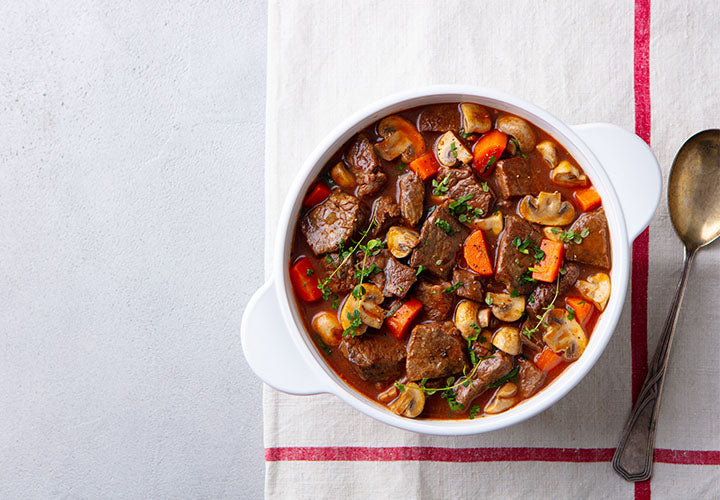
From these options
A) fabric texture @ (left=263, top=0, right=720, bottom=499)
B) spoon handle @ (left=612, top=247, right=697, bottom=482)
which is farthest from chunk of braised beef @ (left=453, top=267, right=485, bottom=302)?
spoon handle @ (left=612, top=247, right=697, bottom=482)

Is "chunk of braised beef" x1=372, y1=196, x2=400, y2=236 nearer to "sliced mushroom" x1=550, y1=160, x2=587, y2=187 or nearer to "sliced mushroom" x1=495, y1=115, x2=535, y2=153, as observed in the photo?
"sliced mushroom" x1=495, y1=115, x2=535, y2=153

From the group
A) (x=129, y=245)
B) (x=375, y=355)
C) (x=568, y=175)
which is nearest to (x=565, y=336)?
(x=568, y=175)

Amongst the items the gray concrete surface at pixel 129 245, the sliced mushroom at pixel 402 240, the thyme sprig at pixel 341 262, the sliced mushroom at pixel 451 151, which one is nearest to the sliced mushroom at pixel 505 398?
the sliced mushroom at pixel 402 240

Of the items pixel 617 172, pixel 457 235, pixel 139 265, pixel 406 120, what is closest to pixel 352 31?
pixel 406 120

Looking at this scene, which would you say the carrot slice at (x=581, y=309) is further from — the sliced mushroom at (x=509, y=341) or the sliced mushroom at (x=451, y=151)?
the sliced mushroom at (x=451, y=151)

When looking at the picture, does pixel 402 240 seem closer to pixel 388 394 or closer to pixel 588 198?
pixel 388 394

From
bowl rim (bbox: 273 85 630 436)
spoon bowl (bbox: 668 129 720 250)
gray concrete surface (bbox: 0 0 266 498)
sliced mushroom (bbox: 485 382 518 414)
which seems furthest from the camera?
gray concrete surface (bbox: 0 0 266 498)

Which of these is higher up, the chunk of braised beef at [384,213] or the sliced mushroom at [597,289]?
the chunk of braised beef at [384,213]

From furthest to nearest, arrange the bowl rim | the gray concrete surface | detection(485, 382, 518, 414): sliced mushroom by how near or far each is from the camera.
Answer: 1. the gray concrete surface
2. detection(485, 382, 518, 414): sliced mushroom
3. the bowl rim
